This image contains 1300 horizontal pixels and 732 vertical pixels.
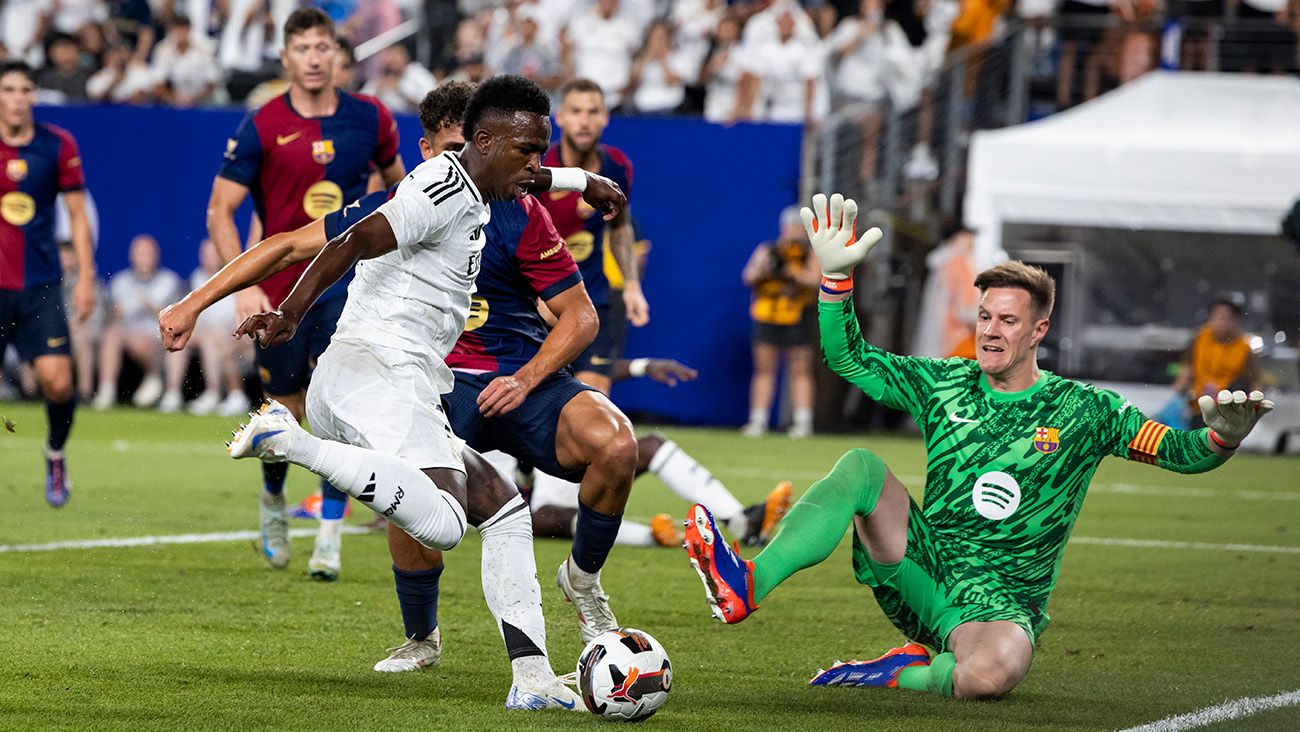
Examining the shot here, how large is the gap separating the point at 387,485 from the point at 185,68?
16.3 m

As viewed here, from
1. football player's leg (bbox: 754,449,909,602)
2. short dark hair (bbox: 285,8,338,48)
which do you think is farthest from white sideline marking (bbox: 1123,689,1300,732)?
short dark hair (bbox: 285,8,338,48)

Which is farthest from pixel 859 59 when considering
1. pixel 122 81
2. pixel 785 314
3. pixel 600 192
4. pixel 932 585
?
pixel 932 585

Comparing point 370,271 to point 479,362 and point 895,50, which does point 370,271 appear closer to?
point 479,362

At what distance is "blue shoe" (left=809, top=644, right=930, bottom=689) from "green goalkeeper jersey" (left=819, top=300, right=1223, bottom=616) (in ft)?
1.03

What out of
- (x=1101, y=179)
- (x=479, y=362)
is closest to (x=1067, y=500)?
(x=479, y=362)

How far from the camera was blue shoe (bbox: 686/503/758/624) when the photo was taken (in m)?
4.76

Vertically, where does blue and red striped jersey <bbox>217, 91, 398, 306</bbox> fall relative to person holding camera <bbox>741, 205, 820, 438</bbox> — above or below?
above

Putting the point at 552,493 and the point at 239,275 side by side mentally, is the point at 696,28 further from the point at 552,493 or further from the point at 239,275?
the point at 239,275

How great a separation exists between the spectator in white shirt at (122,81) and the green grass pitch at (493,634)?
997cm

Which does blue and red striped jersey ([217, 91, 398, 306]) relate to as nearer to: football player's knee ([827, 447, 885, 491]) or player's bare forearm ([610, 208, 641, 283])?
player's bare forearm ([610, 208, 641, 283])

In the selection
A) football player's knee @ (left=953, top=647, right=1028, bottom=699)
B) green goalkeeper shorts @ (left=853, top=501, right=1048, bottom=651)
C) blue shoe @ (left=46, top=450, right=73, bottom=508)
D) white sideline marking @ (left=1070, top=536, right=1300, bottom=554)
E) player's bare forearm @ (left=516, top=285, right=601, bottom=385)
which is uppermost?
player's bare forearm @ (left=516, top=285, right=601, bottom=385)

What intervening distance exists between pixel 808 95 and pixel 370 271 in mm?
13533

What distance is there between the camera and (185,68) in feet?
65.3

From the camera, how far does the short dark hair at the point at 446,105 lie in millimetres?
6055
